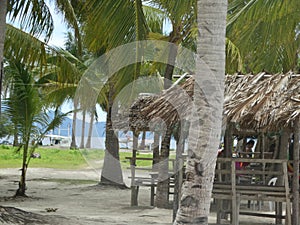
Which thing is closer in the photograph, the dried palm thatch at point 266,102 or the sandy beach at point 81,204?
the dried palm thatch at point 266,102

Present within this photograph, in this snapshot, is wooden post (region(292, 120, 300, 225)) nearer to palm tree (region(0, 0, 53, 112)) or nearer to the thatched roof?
the thatched roof

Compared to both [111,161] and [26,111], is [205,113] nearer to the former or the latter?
[26,111]

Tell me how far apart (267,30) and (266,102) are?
3.92 meters

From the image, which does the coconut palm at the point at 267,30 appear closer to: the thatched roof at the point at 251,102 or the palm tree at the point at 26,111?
the thatched roof at the point at 251,102

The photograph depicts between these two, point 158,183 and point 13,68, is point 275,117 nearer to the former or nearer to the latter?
point 158,183

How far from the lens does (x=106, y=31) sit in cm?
945

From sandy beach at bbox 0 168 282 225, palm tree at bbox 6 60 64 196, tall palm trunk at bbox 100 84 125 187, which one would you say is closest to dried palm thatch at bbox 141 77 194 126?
sandy beach at bbox 0 168 282 225

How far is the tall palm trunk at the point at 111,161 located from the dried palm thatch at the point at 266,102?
8.87 meters

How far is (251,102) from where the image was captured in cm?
883

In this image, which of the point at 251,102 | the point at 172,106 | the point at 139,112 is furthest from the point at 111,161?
the point at 251,102

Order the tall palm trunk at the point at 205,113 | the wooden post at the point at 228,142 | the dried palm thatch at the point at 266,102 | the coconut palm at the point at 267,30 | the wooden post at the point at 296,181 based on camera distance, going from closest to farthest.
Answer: the tall palm trunk at the point at 205,113 < the dried palm thatch at the point at 266,102 < the wooden post at the point at 296,181 < the coconut palm at the point at 267,30 < the wooden post at the point at 228,142

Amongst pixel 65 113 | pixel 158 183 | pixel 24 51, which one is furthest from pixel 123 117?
pixel 24 51

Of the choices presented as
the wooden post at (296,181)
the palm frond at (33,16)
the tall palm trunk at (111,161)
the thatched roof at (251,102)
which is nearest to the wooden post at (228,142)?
the thatched roof at (251,102)

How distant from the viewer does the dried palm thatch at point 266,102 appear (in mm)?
8586
